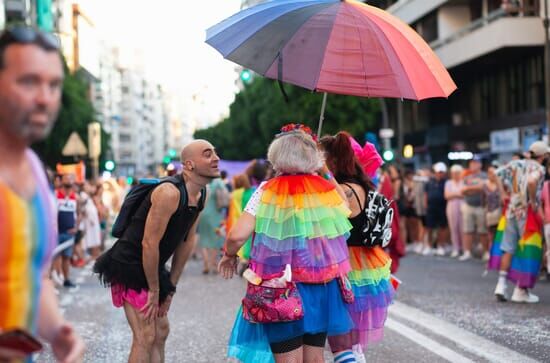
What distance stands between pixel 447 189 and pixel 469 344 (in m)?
12.9

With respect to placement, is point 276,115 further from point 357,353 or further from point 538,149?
point 357,353

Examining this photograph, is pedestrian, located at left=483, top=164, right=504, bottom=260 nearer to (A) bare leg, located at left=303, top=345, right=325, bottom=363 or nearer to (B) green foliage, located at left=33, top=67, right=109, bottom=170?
(A) bare leg, located at left=303, top=345, right=325, bottom=363

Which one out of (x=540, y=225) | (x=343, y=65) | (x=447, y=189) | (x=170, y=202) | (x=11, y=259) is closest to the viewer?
(x=11, y=259)

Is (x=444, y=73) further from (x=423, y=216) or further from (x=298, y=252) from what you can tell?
(x=423, y=216)

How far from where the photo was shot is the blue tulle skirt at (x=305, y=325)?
5312mm

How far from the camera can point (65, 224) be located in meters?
15.8

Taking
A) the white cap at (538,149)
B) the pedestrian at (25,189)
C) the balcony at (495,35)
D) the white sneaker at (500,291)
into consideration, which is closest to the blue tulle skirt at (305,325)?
the pedestrian at (25,189)

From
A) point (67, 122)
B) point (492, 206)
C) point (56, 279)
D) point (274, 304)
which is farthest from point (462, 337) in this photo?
point (67, 122)

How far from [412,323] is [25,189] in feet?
26.6

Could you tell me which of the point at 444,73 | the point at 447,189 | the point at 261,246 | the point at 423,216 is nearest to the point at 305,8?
the point at 444,73

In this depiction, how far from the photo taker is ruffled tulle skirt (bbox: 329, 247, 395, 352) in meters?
5.88

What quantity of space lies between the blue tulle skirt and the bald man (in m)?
0.67

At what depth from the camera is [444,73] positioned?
654cm

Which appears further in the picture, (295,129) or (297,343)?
(295,129)
